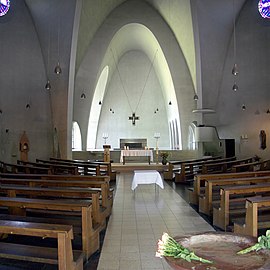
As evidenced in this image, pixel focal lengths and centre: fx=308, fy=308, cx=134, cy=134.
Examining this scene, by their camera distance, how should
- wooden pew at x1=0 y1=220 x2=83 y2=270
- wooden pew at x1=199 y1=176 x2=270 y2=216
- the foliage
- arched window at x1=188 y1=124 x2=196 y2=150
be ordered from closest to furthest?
the foliage, wooden pew at x1=0 y1=220 x2=83 y2=270, wooden pew at x1=199 y1=176 x2=270 y2=216, arched window at x1=188 y1=124 x2=196 y2=150

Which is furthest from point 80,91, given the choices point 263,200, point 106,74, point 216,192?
point 263,200

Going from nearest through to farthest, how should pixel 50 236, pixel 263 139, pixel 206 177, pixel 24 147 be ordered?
pixel 50 236
pixel 206 177
pixel 24 147
pixel 263 139

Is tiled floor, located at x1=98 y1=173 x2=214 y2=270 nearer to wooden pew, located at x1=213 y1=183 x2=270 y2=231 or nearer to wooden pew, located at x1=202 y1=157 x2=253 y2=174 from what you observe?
wooden pew, located at x1=213 y1=183 x2=270 y2=231

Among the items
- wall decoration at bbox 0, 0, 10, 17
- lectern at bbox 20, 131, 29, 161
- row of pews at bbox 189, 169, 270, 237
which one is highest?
wall decoration at bbox 0, 0, 10, 17

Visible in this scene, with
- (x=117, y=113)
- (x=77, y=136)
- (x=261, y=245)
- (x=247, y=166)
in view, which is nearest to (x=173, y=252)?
(x=261, y=245)

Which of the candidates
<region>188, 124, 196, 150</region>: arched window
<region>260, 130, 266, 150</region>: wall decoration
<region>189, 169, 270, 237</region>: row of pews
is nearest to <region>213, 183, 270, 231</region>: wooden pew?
<region>189, 169, 270, 237</region>: row of pews

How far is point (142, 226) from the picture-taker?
5.08 meters

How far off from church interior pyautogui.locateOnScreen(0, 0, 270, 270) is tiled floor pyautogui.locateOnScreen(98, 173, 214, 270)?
3 centimetres

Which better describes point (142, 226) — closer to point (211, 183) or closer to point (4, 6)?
point (211, 183)

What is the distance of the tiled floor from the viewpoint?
11.8 feet

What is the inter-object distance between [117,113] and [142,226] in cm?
1946

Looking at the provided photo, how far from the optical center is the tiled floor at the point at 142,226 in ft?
11.8

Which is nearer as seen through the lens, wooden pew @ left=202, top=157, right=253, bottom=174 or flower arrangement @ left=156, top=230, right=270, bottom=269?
flower arrangement @ left=156, top=230, right=270, bottom=269

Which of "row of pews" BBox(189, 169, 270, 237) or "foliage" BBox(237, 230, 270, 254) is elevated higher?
"foliage" BBox(237, 230, 270, 254)
